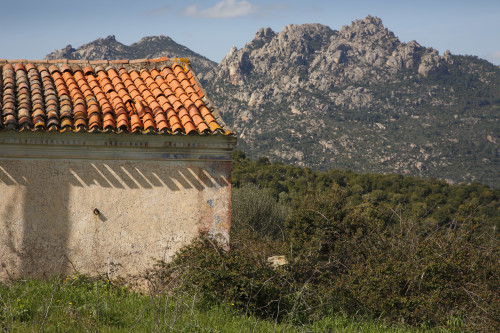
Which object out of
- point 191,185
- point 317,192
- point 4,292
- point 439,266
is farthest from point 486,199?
point 4,292

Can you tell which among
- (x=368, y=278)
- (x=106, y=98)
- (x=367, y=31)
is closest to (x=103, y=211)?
(x=106, y=98)

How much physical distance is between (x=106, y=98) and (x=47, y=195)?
1918 millimetres

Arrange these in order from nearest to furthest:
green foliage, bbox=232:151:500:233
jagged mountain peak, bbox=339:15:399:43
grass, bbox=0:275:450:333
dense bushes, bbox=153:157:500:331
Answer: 1. grass, bbox=0:275:450:333
2. dense bushes, bbox=153:157:500:331
3. green foliage, bbox=232:151:500:233
4. jagged mountain peak, bbox=339:15:399:43

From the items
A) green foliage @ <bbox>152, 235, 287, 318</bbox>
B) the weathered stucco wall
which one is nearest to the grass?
green foliage @ <bbox>152, 235, 287, 318</bbox>

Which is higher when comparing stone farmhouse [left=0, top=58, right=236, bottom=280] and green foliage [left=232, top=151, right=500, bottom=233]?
stone farmhouse [left=0, top=58, right=236, bottom=280]

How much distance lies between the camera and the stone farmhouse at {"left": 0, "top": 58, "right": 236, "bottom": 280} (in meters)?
7.42

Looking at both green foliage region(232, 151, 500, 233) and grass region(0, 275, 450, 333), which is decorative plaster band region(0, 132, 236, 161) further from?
green foliage region(232, 151, 500, 233)

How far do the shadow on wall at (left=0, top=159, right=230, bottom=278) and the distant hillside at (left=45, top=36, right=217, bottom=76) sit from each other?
7319 cm

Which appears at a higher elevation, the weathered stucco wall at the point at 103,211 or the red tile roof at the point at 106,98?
the red tile roof at the point at 106,98

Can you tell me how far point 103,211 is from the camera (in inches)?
300

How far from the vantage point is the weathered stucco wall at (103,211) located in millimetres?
7457

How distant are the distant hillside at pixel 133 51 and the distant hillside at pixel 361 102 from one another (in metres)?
6.05

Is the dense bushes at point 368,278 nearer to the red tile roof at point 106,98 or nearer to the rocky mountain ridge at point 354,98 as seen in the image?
the red tile roof at point 106,98

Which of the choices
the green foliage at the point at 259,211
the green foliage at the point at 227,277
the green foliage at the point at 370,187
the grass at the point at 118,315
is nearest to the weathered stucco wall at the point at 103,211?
the green foliage at the point at 227,277
